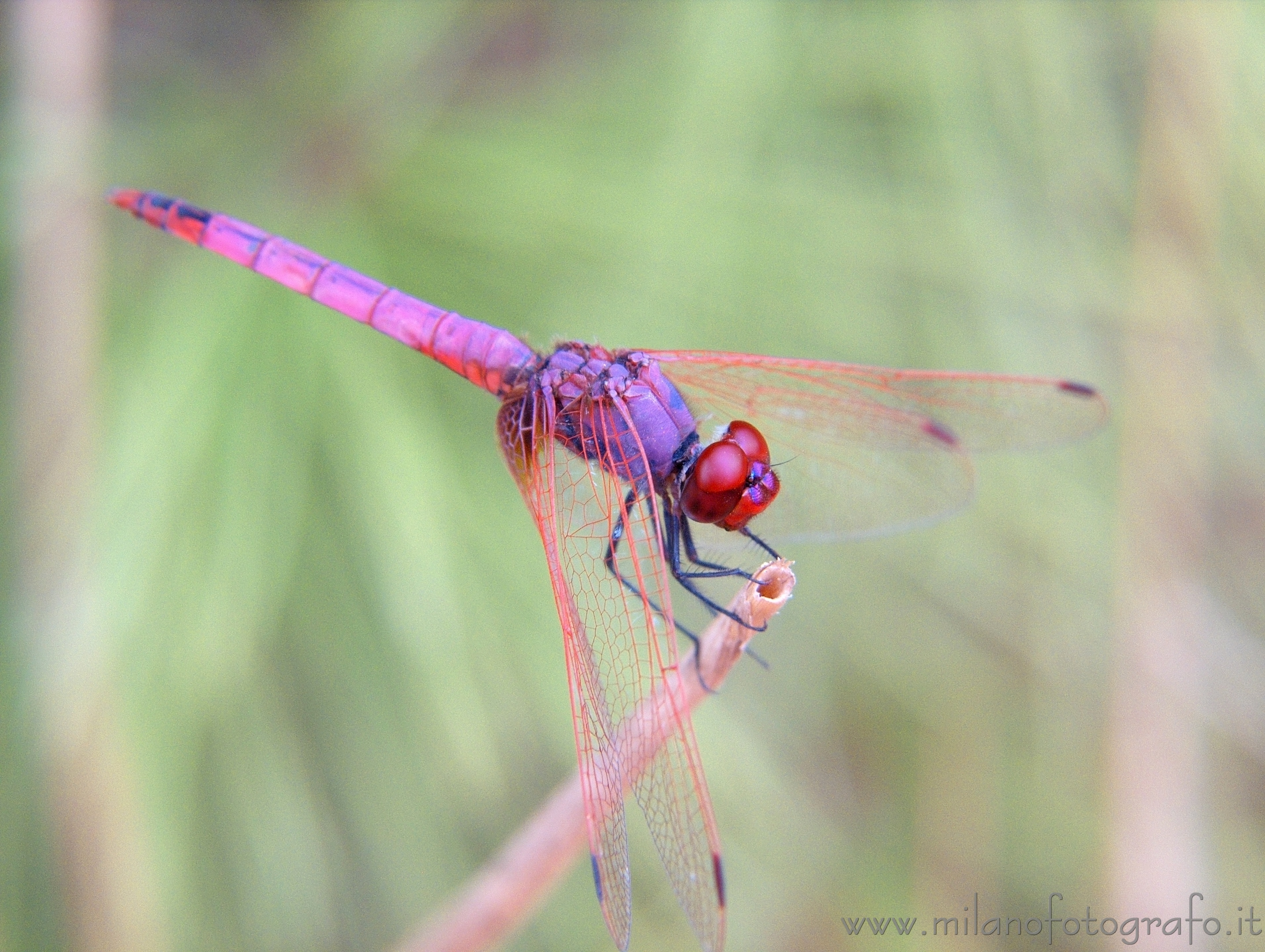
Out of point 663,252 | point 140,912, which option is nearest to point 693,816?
point 663,252

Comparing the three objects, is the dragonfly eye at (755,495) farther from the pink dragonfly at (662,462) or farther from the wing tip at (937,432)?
the wing tip at (937,432)

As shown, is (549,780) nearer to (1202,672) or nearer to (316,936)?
(316,936)

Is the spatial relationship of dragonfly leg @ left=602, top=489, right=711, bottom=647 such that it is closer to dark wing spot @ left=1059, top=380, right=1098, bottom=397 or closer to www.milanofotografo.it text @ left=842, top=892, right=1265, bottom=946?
dark wing spot @ left=1059, top=380, right=1098, bottom=397

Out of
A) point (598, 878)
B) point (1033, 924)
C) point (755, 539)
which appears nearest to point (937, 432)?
point (755, 539)

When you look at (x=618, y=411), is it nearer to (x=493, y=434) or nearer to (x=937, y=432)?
(x=937, y=432)

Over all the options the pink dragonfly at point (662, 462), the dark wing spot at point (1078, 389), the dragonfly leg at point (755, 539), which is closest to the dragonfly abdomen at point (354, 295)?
the pink dragonfly at point (662, 462)

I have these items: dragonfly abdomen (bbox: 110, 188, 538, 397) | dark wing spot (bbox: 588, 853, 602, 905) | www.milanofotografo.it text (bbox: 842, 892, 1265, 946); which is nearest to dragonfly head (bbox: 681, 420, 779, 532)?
dragonfly abdomen (bbox: 110, 188, 538, 397)
